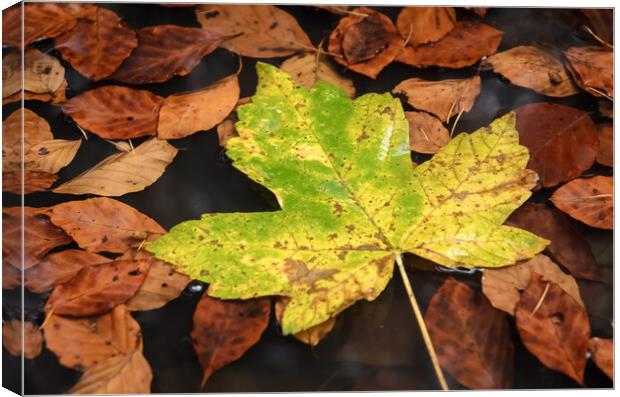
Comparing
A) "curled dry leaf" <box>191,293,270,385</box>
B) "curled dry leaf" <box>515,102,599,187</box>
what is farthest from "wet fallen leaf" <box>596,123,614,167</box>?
"curled dry leaf" <box>191,293,270,385</box>

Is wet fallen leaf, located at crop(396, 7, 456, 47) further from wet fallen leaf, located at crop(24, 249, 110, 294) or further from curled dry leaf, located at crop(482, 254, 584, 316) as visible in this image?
wet fallen leaf, located at crop(24, 249, 110, 294)

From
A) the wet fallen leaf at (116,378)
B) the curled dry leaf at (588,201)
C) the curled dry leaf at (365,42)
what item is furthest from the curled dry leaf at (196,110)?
the curled dry leaf at (588,201)

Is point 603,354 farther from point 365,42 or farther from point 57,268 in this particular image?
point 57,268

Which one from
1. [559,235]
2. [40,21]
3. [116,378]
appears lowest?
[116,378]

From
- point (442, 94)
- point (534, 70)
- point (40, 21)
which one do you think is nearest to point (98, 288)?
point (40, 21)

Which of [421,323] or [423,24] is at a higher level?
[423,24]

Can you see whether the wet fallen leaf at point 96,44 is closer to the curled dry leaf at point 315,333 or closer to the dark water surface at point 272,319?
the dark water surface at point 272,319

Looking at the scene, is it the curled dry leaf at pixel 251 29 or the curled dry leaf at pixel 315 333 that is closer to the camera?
the curled dry leaf at pixel 315 333
